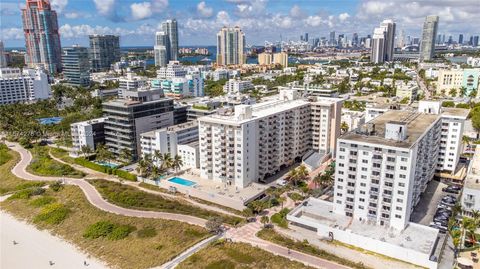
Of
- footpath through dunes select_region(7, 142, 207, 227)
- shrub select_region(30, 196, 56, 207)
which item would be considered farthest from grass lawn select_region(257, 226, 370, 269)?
shrub select_region(30, 196, 56, 207)

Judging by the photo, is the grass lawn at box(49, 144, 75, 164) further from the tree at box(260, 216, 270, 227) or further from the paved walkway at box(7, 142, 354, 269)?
the tree at box(260, 216, 270, 227)

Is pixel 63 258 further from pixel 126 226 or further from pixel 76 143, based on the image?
pixel 76 143

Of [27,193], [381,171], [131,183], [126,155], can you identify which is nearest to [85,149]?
[126,155]

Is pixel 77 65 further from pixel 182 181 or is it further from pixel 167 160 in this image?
pixel 182 181

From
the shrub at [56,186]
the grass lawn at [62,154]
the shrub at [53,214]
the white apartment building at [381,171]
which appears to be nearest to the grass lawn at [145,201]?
the shrub at [56,186]

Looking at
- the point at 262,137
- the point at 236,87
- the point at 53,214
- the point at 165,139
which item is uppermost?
the point at 236,87

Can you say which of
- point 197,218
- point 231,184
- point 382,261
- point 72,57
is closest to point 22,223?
point 197,218
